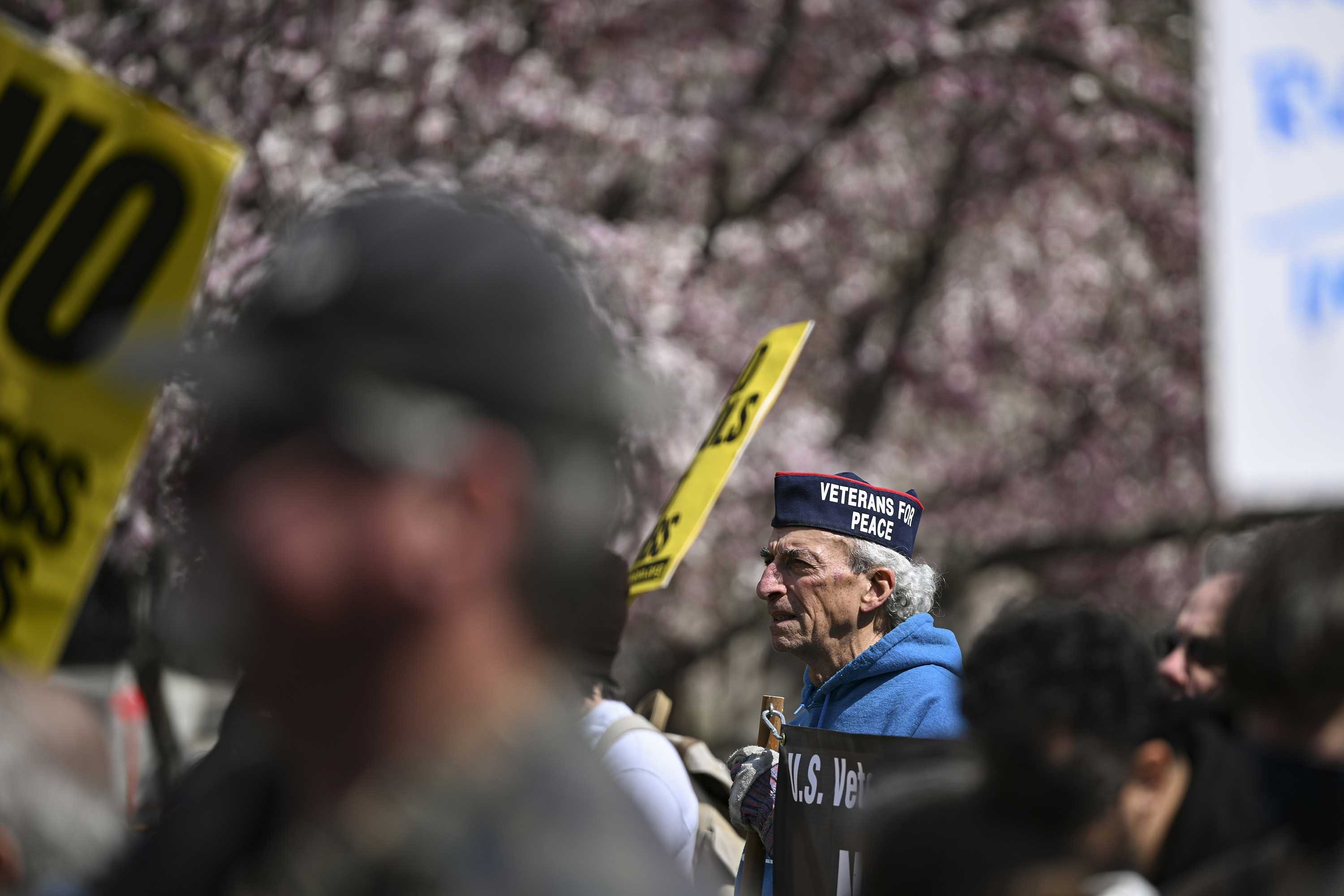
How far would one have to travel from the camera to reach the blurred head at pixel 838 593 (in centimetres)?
366

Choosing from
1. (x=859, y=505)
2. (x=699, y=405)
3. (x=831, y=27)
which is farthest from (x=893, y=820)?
(x=831, y=27)

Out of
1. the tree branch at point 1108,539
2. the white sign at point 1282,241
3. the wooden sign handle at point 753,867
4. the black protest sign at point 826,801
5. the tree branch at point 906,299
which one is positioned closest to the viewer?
the white sign at point 1282,241

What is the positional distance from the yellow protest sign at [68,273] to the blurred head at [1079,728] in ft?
4.14

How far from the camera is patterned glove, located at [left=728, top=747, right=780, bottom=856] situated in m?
3.33

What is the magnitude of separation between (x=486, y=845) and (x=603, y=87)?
9339mm

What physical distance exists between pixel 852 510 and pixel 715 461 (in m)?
0.40

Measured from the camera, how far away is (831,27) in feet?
34.8

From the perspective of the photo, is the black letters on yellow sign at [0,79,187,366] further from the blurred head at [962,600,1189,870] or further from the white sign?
the white sign

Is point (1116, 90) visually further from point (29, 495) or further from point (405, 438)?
point (405, 438)

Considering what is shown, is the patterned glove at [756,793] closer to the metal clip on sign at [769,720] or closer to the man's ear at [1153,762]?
the metal clip on sign at [769,720]

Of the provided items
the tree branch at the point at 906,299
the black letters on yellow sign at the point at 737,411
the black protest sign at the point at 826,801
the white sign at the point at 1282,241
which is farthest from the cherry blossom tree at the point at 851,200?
the white sign at the point at 1282,241

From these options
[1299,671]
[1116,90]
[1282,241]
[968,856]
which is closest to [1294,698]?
[1299,671]


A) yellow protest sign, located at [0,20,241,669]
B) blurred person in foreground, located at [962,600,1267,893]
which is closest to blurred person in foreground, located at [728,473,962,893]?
blurred person in foreground, located at [962,600,1267,893]

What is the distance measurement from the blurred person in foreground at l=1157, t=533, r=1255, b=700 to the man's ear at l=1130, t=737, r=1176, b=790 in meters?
0.58
